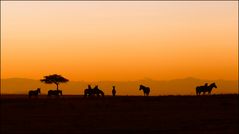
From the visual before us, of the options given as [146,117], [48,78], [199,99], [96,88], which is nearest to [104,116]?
[146,117]

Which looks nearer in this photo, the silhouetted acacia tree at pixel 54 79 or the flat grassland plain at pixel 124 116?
the flat grassland plain at pixel 124 116

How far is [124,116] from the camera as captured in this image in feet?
165

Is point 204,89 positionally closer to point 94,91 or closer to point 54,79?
point 94,91

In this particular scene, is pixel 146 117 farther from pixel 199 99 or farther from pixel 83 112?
pixel 199 99

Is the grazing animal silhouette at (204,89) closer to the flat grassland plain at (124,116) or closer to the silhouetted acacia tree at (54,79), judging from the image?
the flat grassland plain at (124,116)

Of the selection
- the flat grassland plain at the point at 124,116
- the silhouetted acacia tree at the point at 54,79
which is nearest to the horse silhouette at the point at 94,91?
the flat grassland plain at the point at 124,116

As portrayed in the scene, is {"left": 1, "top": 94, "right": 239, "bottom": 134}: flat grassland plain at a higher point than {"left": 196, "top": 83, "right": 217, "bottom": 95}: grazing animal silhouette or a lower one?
lower

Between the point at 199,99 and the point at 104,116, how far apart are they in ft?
49.3

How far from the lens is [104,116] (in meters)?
49.9

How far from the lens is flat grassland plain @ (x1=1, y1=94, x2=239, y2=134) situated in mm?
41781

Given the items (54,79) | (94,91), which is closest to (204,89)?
(94,91)

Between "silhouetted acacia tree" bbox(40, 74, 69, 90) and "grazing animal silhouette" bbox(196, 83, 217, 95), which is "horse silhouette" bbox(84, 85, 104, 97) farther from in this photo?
"silhouetted acacia tree" bbox(40, 74, 69, 90)

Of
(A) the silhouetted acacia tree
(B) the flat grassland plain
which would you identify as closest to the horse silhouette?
(B) the flat grassland plain

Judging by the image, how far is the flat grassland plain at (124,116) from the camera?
41781mm
